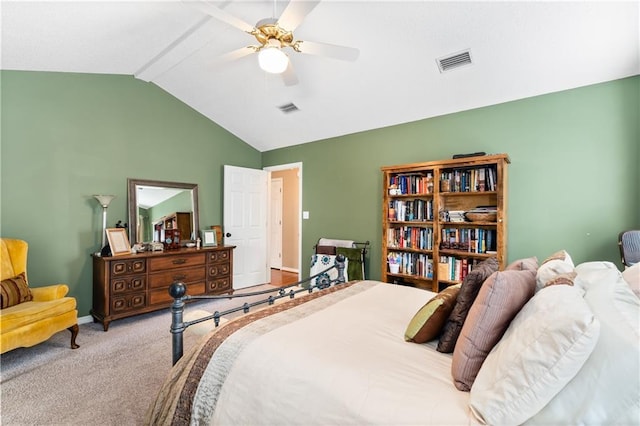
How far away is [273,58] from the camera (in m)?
2.11

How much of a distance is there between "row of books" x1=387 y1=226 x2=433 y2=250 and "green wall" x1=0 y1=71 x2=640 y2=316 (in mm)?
396

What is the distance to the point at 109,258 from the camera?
3270mm

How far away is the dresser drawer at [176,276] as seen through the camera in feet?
12.0

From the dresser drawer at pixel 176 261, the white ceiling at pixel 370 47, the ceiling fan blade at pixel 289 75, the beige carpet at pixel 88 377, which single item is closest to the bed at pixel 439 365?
the beige carpet at pixel 88 377

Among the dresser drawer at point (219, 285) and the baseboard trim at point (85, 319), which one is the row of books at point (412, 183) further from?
the baseboard trim at point (85, 319)

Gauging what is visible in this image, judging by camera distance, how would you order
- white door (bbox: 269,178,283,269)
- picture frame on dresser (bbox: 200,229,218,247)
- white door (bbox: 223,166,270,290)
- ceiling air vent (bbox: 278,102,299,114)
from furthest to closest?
1. white door (bbox: 269,178,283,269)
2. white door (bbox: 223,166,270,290)
3. picture frame on dresser (bbox: 200,229,218,247)
4. ceiling air vent (bbox: 278,102,299,114)

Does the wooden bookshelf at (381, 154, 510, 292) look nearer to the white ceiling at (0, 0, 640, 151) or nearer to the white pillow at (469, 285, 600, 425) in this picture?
the white ceiling at (0, 0, 640, 151)

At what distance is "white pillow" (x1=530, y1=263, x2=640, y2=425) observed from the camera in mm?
763

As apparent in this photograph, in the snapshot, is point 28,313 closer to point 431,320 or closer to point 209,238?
point 209,238

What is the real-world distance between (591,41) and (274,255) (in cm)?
617

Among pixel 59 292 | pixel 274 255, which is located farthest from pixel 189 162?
pixel 274 255

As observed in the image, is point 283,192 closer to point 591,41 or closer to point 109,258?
point 109,258

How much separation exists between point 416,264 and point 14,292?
4.03m

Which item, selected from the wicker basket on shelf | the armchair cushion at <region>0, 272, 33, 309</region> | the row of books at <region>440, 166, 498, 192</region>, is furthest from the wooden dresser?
the wicker basket on shelf
